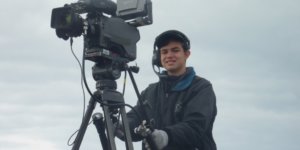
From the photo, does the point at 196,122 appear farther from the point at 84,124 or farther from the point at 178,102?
the point at 84,124

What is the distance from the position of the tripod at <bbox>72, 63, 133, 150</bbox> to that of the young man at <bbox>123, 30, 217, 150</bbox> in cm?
26

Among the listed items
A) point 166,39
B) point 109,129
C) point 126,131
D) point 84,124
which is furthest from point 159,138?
point 166,39

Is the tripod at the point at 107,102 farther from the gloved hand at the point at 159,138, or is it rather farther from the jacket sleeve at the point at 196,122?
the jacket sleeve at the point at 196,122

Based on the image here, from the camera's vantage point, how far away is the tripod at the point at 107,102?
523cm

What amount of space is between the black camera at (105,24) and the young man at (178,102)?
1.64 feet

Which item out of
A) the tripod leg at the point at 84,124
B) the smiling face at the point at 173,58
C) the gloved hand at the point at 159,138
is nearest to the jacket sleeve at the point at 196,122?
the gloved hand at the point at 159,138

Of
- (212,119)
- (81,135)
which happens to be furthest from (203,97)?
(81,135)

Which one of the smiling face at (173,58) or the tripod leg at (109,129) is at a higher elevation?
the smiling face at (173,58)

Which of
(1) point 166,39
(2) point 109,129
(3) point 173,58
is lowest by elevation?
(2) point 109,129

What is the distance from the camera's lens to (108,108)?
17.7 feet

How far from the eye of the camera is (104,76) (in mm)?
5504

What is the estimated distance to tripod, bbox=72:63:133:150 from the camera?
5.23m

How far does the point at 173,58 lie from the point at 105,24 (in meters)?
1.04

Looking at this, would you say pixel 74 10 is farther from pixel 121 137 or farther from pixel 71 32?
pixel 121 137
